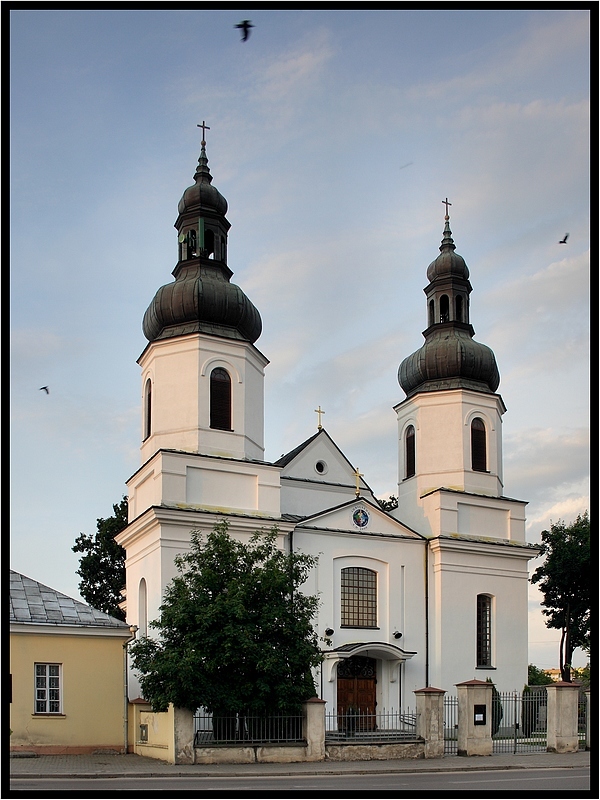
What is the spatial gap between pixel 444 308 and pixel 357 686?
13.1 metres

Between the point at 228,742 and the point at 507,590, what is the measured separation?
46.3 feet

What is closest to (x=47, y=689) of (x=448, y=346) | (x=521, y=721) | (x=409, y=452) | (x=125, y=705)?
(x=125, y=705)

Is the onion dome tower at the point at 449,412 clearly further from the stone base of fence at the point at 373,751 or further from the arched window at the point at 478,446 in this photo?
the stone base of fence at the point at 373,751

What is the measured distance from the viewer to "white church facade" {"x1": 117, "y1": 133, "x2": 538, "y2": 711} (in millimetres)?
27562

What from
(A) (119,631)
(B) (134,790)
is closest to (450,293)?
(A) (119,631)

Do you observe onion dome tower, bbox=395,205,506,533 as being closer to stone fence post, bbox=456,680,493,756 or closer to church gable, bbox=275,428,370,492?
church gable, bbox=275,428,370,492

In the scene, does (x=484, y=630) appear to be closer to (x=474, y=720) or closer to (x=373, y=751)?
(x=474, y=720)

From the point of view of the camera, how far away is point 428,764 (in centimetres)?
2031

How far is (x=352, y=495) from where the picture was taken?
32062 mm

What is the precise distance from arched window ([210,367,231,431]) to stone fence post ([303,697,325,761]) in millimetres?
9482

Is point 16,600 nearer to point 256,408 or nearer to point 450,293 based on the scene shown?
point 256,408

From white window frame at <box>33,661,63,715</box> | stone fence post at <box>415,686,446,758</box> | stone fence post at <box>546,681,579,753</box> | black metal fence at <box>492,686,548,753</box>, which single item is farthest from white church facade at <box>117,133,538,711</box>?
stone fence post at <box>546,681,579,753</box>

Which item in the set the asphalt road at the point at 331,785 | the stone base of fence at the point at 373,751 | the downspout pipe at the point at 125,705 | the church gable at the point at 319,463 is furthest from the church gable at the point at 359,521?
the asphalt road at the point at 331,785

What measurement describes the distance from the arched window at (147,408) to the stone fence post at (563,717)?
44.1 feet
